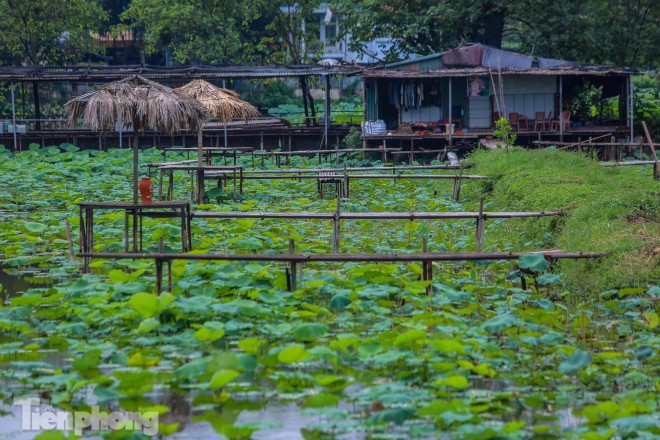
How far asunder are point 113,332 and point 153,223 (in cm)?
635

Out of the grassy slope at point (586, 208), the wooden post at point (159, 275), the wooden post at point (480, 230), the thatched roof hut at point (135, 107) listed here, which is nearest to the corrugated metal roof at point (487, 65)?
Answer: the grassy slope at point (586, 208)

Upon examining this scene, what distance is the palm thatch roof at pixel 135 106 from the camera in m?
11.9

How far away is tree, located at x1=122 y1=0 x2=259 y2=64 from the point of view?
33.2 m

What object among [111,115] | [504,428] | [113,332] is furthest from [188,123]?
[504,428]

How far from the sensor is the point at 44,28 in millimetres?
32406

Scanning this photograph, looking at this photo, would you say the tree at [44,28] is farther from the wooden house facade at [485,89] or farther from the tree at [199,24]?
the wooden house facade at [485,89]

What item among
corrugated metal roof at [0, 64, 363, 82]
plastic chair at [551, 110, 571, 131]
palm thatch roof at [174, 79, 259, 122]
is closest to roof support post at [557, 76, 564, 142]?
plastic chair at [551, 110, 571, 131]

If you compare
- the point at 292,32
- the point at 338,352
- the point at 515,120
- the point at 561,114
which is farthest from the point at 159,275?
the point at 292,32

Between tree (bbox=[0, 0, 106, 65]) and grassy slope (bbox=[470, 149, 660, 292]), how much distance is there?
61.4 ft

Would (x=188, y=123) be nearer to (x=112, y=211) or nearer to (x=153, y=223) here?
(x=153, y=223)

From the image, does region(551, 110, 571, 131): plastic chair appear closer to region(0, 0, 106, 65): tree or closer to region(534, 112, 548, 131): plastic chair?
region(534, 112, 548, 131): plastic chair

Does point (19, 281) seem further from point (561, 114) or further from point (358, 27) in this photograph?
point (358, 27)

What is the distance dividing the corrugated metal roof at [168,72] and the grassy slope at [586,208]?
394 inches

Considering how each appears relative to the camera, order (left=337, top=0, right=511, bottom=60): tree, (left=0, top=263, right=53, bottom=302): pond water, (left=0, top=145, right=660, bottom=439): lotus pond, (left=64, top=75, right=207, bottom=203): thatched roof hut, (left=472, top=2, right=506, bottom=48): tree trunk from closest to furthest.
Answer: (left=0, top=145, right=660, bottom=439): lotus pond, (left=0, top=263, right=53, bottom=302): pond water, (left=64, top=75, right=207, bottom=203): thatched roof hut, (left=337, top=0, right=511, bottom=60): tree, (left=472, top=2, right=506, bottom=48): tree trunk
